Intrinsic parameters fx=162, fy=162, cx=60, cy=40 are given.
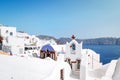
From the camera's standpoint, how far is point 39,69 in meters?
13.0

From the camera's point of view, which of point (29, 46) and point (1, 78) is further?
point (29, 46)

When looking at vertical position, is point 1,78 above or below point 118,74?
below

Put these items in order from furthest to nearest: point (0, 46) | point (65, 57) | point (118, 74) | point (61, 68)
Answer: point (0, 46) < point (65, 57) < point (61, 68) < point (118, 74)

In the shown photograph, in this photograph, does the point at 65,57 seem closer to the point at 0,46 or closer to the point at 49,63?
the point at 49,63

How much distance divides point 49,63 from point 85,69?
14.9 ft

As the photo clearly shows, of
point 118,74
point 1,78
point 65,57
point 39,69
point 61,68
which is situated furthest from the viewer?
point 65,57

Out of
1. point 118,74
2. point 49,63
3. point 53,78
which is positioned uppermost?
point 118,74

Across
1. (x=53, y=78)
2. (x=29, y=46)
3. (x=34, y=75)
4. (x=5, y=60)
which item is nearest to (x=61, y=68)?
(x=53, y=78)

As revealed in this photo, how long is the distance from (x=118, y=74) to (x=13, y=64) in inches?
437

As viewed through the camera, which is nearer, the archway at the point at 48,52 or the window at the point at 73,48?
the window at the point at 73,48

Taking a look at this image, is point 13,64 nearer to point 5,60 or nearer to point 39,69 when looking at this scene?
point 5,60

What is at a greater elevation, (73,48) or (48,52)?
(73,48)

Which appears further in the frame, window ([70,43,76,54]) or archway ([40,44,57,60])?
archway ([40,44,57,60])

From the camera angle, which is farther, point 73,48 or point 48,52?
point 48,52
